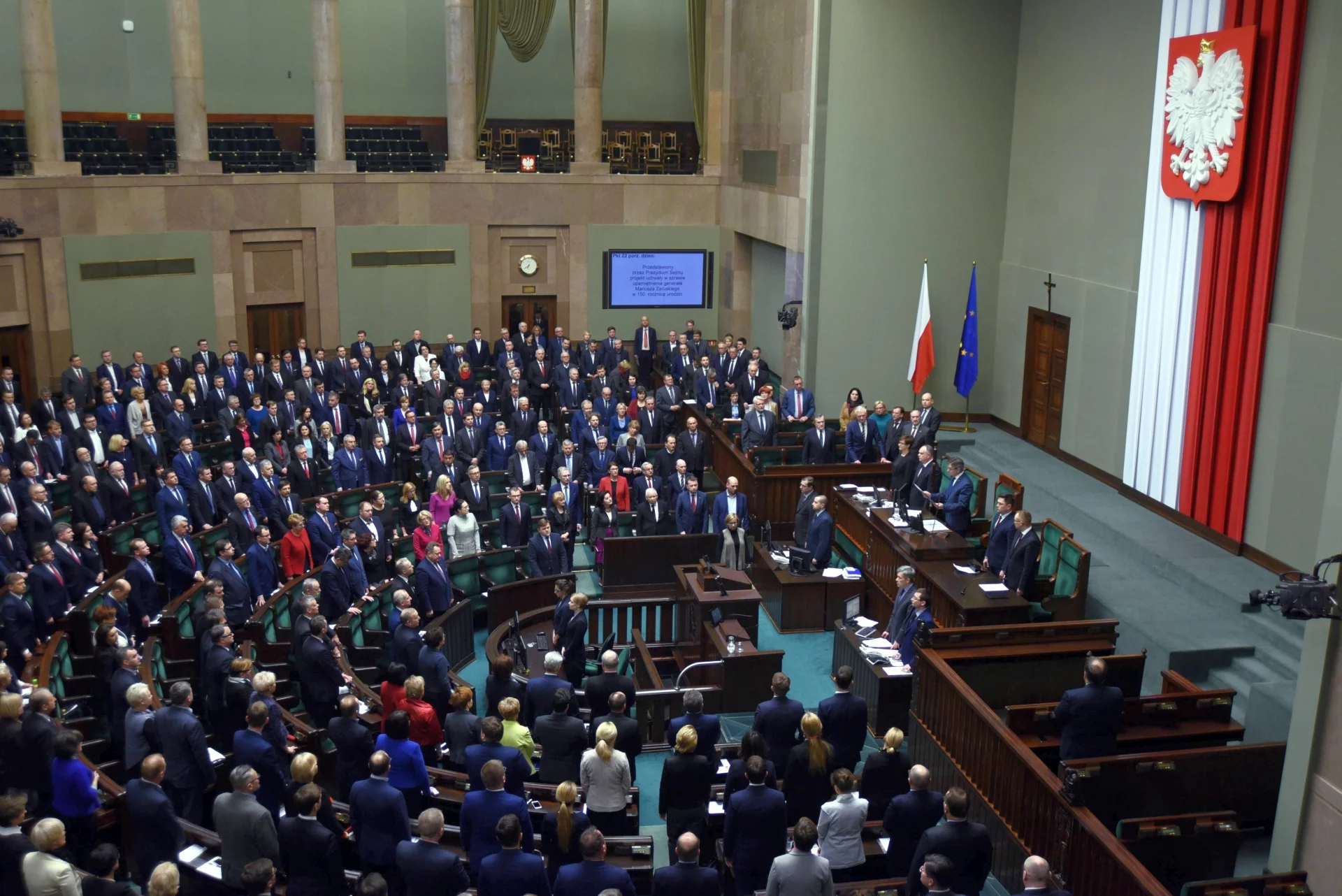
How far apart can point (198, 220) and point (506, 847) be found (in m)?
16.1

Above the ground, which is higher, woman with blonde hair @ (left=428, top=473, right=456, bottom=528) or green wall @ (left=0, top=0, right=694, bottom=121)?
green wall @ (left=0, top=0, right=694, bottom=121)

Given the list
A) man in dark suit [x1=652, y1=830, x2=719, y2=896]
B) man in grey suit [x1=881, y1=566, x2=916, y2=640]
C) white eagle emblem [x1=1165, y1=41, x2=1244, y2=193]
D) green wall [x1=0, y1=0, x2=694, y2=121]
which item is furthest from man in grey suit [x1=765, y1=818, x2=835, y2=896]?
green wall [x1=0, y1=0, x2=694, y2=121]

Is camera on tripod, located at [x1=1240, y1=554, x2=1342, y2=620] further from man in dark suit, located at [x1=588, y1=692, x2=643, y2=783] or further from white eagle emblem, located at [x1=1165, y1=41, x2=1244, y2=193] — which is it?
white eagle emblem, located at [x1=1165, y1=41, x2=1244, y2=193]

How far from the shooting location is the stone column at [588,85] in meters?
21.3

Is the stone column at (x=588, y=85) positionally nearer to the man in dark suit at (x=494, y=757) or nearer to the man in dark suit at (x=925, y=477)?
the man in dark suit at (x=925, y=477)

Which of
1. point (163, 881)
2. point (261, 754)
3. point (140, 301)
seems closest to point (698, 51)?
point (140, 301)

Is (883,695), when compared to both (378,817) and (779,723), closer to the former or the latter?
(779,723)

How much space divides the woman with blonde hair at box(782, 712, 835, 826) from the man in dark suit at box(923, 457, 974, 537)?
4855 millimetres

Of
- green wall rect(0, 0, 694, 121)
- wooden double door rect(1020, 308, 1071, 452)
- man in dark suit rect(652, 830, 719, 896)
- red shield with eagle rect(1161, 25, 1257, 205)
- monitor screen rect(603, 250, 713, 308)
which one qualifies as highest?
green wall rect(0, 0, 694, 121)

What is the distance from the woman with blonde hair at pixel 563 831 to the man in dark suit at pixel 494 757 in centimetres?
27

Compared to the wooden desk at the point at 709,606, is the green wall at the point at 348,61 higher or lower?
higher

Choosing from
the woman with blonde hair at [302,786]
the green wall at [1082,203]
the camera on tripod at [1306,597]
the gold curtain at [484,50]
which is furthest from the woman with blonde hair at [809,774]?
the gold curtain at [484,50]

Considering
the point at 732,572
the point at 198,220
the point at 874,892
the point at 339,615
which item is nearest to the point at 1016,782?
the point at 874,892

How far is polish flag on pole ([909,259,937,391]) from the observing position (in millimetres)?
17016
